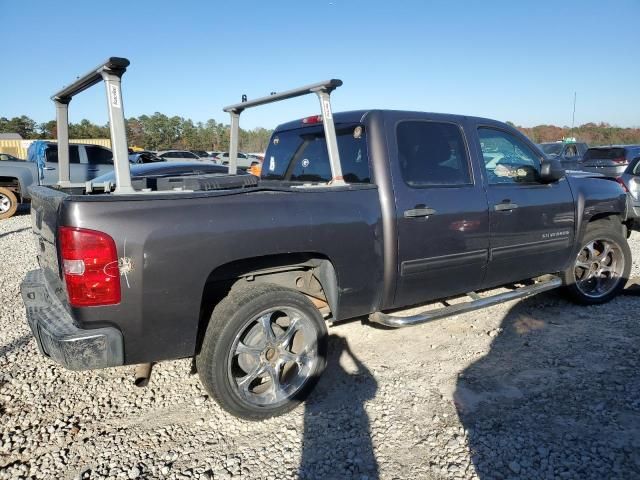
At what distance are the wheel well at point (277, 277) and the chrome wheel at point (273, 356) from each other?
26 centimetres

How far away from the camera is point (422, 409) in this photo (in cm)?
294

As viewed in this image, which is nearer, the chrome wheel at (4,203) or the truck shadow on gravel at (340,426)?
the truck shadow on gravel at (340,426)

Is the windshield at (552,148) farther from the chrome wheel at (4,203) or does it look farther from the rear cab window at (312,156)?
the chrome wheel at (4,203)

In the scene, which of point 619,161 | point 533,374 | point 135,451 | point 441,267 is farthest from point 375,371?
point 619,161

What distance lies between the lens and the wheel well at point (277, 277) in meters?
2.78

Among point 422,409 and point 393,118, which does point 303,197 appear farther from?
point 422,409

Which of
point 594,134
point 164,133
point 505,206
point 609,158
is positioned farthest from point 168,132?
point 505,206

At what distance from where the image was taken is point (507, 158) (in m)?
4.03

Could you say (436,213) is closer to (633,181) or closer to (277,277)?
(277,277)

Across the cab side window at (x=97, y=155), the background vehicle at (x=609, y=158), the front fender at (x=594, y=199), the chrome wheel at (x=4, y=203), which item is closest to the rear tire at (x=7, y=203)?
the chrome wheel at (x=4, y=203)

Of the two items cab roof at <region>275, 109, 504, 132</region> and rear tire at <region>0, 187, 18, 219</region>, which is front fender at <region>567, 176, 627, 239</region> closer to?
cab roof at <region>275, 109, 504, 132</region>

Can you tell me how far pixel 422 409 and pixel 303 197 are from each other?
5.15ft

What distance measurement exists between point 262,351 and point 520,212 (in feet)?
7.95

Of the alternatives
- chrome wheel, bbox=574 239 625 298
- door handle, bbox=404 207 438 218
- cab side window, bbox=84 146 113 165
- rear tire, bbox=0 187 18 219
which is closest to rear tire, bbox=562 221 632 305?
chrome wheel, bbox=574 239 625 298
